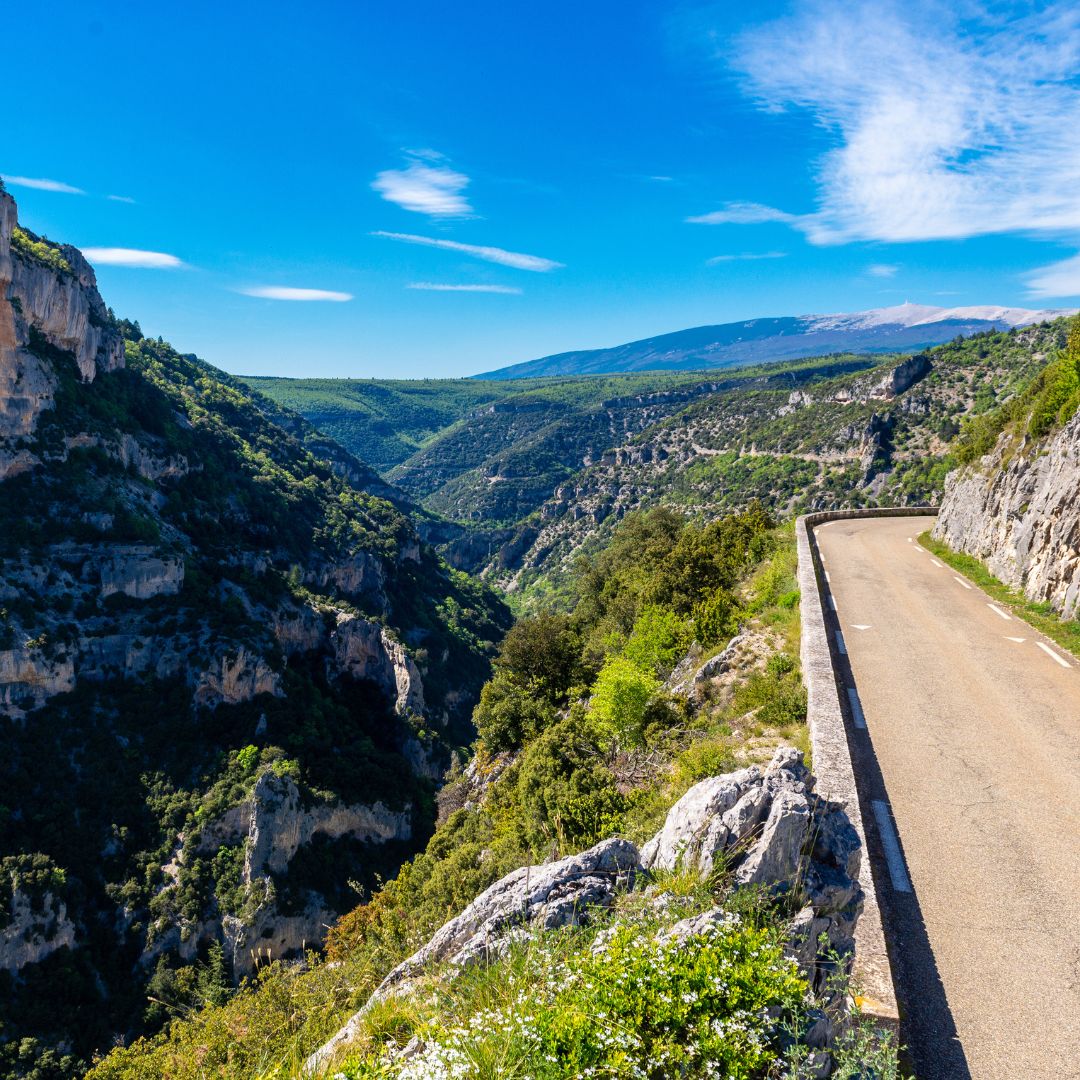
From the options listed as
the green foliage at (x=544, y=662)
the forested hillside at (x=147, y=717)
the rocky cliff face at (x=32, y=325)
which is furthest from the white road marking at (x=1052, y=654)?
the rocky cliff face at (x=32, y=325)

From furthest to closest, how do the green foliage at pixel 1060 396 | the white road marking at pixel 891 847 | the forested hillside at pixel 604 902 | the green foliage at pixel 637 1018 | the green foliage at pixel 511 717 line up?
the green foliage at pixel 511 717
the green foliage at pixel 1060 396
the white road marking at pixel 891 847
the forested hillside at pixel 604 902
the green foliage at pixel 637 1018

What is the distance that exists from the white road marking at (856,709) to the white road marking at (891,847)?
7.24 feet

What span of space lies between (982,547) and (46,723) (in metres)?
57.2

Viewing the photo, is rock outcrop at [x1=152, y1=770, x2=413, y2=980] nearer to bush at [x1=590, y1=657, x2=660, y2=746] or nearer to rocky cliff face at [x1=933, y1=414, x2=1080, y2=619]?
bush at [x1=590, y1=657, x2=660, y2=746]

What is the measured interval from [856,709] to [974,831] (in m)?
3.20

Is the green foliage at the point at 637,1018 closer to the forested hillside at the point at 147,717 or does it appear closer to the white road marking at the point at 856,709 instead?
the white road marking at the point at 856,709

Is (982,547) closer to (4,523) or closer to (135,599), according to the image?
(135,599)

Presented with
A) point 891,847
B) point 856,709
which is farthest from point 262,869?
point 891,847

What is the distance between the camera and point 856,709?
10.2 m

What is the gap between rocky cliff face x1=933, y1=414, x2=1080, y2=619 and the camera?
15094 mm

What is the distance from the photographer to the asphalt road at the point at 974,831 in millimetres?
4691

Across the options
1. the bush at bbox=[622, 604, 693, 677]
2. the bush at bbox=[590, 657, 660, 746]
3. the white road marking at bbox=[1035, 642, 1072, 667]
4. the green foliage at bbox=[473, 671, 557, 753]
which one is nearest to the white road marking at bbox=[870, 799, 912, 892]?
the bush at bbox=[590, 657, 660, 746]

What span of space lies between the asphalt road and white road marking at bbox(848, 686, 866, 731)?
0.16ft

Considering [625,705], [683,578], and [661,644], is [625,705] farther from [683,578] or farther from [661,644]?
[683,578]
